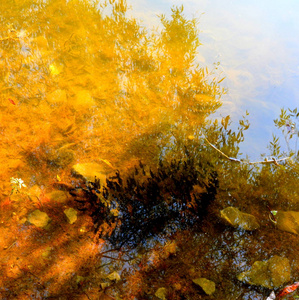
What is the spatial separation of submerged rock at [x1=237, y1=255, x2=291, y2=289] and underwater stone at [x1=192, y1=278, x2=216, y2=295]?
0.24 metres

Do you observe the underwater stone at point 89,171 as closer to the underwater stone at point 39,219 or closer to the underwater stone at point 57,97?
the underwater stone at point 39,219

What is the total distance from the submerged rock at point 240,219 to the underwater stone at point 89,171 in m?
1.24

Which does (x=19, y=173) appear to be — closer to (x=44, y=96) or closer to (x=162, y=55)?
(x=44, y=96)

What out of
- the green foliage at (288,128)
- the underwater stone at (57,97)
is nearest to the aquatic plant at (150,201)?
the green foliage at (288,128)

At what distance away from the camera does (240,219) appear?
8.37 ft

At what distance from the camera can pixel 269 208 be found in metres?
2.71

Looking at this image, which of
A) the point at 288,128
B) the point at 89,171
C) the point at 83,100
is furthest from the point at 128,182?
the point at 288,128

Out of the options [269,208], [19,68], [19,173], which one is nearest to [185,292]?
[269,208]

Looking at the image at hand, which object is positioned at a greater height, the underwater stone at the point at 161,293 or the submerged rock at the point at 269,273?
the submerged rock at the point at 269,273

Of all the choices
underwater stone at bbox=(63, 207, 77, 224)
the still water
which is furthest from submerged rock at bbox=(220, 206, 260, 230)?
underwater stone at bbox=(63, 207, 77, 224)

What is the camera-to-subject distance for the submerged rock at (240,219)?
2539mm

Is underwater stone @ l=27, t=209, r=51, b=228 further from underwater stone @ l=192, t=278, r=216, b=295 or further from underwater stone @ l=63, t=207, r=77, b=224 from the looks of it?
underwater stone @ l=192, t=278, r=216, b=295

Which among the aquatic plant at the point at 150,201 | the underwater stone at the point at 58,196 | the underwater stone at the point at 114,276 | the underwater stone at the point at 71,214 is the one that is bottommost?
the underwater stone at the point at 114,276

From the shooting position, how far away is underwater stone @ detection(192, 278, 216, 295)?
2124mm
